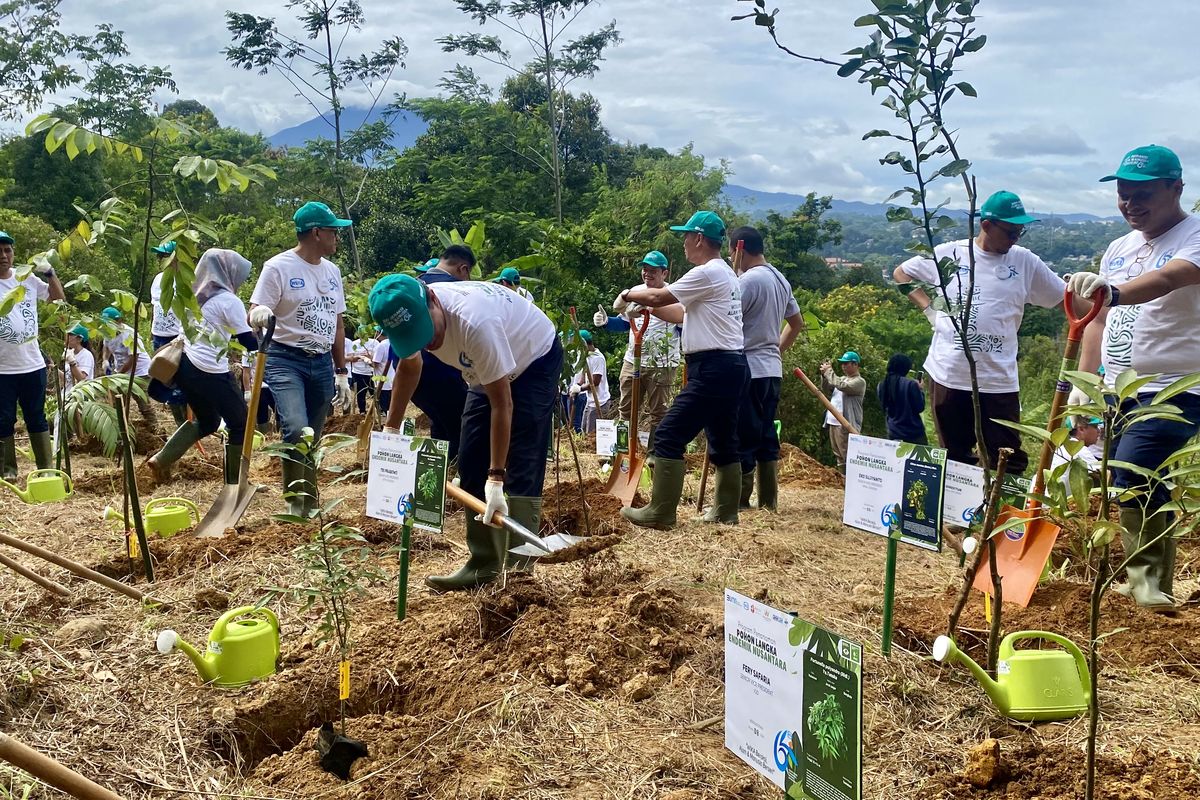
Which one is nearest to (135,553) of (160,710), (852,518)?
(160,710)

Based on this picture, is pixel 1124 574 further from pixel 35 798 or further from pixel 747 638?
pixel 35 798

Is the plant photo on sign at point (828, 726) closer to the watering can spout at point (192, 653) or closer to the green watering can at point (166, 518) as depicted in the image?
the watering can spout at point (192, 653)

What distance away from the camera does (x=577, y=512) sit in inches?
213

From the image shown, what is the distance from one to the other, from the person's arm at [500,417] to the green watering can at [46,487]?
3808 millimetres

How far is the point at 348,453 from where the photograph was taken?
27.3ft

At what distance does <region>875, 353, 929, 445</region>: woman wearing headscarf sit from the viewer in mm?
7359

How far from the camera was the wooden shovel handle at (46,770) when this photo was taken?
1.29 meters

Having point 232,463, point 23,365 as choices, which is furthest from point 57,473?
point 232,463

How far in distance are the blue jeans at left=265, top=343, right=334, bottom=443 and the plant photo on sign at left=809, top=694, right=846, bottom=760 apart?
364 centimetres

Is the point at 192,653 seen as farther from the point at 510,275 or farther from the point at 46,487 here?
the point at 46,487

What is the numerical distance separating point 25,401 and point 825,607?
5.55 meters

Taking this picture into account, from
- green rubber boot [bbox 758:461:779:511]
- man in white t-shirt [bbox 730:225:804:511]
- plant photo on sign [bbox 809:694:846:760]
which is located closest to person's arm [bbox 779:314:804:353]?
man in white t-shirt [bbox 730:225:804:511]

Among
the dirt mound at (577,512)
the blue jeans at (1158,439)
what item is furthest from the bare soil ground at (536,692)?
the dirt mound at (577,512)

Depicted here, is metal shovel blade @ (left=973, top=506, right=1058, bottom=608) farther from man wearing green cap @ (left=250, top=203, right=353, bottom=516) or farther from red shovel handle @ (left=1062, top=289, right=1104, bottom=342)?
man wearing green cap @ (left=250, top=203, right=353, bottom=516)
